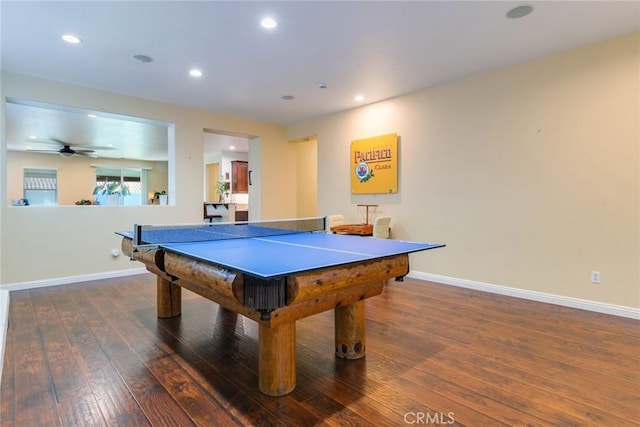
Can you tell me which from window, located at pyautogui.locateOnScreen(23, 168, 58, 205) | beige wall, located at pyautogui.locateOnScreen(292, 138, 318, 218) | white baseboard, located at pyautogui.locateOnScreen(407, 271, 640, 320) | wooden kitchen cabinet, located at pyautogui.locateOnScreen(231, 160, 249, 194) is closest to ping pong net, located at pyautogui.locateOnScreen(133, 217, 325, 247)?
white baseboard, located at pyautogui.locateOnScreen(407, 271, 640, 320)

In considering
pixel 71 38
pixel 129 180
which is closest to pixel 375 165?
pixel 71 38

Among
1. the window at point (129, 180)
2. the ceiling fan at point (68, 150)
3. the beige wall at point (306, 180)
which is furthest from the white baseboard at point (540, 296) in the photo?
the window at point (129, 180)

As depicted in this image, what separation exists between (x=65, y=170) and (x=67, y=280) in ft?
26.8

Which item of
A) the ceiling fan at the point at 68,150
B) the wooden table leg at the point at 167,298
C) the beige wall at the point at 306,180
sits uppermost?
the ceiling fan at the point at 68,150

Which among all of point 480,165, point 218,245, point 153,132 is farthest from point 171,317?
point 153,132

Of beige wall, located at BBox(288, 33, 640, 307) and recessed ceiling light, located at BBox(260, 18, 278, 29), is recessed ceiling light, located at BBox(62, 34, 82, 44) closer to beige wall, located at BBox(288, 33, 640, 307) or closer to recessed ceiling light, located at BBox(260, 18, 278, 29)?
recessed ceiling light, located at BBox(260, 18, 278, 29)

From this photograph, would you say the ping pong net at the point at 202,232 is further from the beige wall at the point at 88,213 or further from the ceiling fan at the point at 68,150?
the ceiling fan at the point at 68,150

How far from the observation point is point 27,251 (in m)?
4.04

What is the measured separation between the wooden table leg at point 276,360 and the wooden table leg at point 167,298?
155cm

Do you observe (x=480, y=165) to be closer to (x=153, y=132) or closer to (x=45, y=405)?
(x=45, y=405)

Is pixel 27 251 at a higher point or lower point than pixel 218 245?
lower

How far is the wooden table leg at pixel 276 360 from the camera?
1.80 m

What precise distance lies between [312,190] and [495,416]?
18.3 ft

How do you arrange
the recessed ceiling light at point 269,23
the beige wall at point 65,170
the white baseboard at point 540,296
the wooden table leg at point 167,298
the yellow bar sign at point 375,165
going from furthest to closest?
the beige wall at point 65,170, the yellow bar sign at point 375,165, the white baseboard at point 540,296, the wooden table leg at point 167,298, the recessed ceiling light at point 269,23
